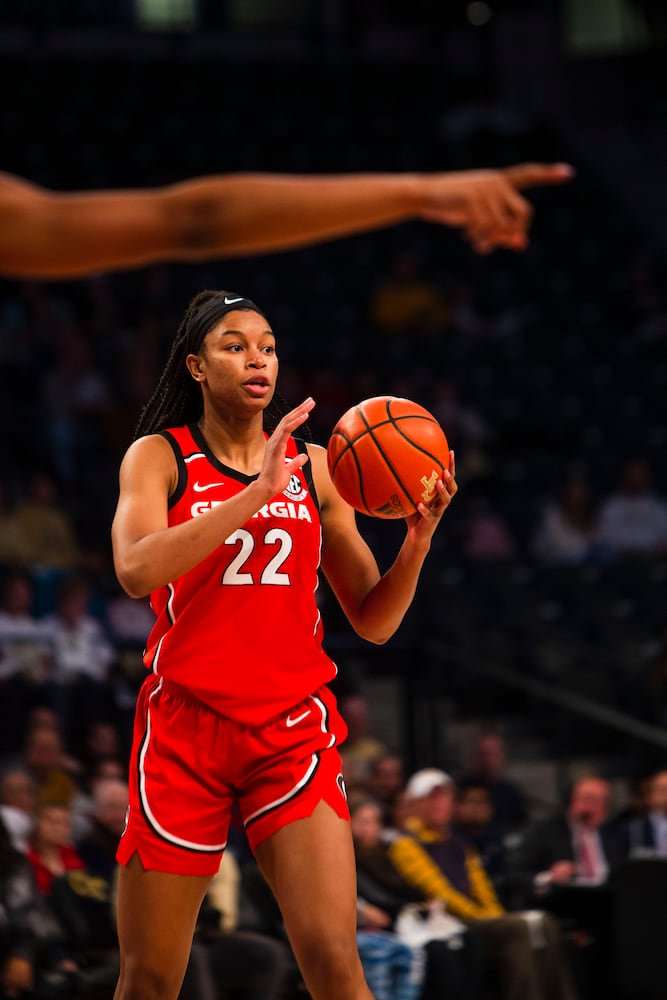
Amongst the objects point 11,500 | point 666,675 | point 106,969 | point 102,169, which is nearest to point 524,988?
point 106,969

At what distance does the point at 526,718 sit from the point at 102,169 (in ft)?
26.3

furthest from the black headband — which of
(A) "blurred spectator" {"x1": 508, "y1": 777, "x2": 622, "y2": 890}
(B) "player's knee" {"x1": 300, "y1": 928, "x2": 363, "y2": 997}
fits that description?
(A) "blurred spectator" {"x1": 508, "y1": 777, "x2": 622, "y2": 890}

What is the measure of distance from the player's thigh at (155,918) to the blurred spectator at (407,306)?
11806 millimetres

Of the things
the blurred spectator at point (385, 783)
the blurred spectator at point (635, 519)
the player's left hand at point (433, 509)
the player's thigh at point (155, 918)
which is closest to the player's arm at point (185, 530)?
the player's left hand at point (433, 509)

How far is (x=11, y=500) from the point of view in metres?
10.9

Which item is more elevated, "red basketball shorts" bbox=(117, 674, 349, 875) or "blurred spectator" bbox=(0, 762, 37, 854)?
"red basketball shorts" bbox=(117, 674, 349, 875)

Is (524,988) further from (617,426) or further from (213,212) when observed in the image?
(617,426)

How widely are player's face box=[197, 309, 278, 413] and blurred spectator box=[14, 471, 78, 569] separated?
289 inches

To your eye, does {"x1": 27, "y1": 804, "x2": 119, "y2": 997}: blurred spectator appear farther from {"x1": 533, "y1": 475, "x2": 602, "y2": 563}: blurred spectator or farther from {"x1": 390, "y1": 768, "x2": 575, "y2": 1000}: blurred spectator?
{"x1": 533, "y1": 475, "x2": 602, "y2": 563}: blurred spectator

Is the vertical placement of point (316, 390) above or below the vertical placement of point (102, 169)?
below

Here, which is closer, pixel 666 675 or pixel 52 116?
pixel 666 675

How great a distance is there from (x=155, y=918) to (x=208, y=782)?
301mm

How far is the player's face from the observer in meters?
3.36

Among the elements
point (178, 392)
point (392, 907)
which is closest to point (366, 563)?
point (178, 392)
